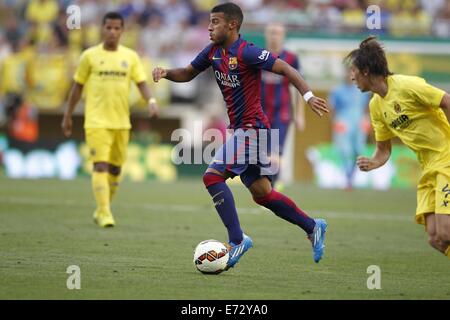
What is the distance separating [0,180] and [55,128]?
5087mm

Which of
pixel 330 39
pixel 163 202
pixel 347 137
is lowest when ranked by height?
pixel 163 202

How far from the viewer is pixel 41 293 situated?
7.16 metres

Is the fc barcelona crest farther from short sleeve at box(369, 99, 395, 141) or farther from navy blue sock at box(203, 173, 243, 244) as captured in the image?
short sleeve at box(369, 99, 395, 141)

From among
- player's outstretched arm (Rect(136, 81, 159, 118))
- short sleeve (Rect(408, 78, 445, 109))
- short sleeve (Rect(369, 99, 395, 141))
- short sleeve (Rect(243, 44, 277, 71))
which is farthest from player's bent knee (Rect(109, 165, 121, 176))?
short sleeve (Rect(408, 78, 445, 109))

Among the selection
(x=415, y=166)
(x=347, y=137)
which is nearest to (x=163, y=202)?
(x=347, y=137)

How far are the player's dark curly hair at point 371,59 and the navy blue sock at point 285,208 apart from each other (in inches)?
62.6

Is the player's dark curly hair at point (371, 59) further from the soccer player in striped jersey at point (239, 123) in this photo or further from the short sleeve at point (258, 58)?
the short sleeve at point (258, 58)

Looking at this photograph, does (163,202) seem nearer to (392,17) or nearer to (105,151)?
(105,151)

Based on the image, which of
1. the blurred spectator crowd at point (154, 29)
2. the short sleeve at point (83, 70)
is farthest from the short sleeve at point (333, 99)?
the short sleeve at point (83, 70)

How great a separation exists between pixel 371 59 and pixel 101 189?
16.7ft

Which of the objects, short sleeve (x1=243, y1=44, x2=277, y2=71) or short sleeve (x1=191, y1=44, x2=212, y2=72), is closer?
short sleeve (x1=243, y1=44, x2=277, y2=71)

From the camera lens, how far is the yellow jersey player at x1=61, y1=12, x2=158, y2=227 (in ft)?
40.0

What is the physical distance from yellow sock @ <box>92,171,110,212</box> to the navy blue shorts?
138 inches

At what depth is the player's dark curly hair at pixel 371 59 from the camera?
26.4 ft
